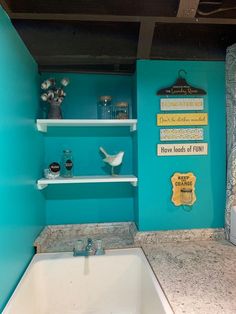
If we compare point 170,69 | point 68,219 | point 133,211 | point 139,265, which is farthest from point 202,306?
point 170,69

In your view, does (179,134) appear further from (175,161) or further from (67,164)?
(67,164)

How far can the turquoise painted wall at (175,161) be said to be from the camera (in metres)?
1.56

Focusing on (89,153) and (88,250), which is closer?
(88,250)

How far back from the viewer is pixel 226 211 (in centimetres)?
154

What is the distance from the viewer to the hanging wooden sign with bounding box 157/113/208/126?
5.14ft

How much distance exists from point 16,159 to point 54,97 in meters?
0.58

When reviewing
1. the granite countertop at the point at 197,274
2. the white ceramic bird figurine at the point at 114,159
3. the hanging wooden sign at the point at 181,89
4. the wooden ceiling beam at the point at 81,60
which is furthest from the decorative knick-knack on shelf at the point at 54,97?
the granite countertop at the point at 197,274

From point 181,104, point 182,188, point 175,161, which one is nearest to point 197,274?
point 182,188

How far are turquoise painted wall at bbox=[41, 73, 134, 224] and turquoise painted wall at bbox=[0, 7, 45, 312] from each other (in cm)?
21

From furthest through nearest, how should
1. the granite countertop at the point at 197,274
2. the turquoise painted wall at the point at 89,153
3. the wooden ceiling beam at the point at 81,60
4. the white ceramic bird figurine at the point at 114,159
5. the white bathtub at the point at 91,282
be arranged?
the turquoise painted wall at the point at 89,153 < the white ceramic bird figurine at the point at 114,159 < the wooden ceiling beam at the point at 81,60 < the white bathtub at the point at 91,282 < the granite countertop at the point at 197,274

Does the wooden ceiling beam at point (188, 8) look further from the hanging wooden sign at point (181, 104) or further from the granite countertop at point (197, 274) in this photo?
the granite countertop at point (197, 274)

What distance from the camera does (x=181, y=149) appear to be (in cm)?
159

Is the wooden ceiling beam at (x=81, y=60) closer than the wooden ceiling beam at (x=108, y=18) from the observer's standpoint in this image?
No

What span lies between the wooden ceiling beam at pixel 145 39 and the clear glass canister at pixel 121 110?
1.01 ft
